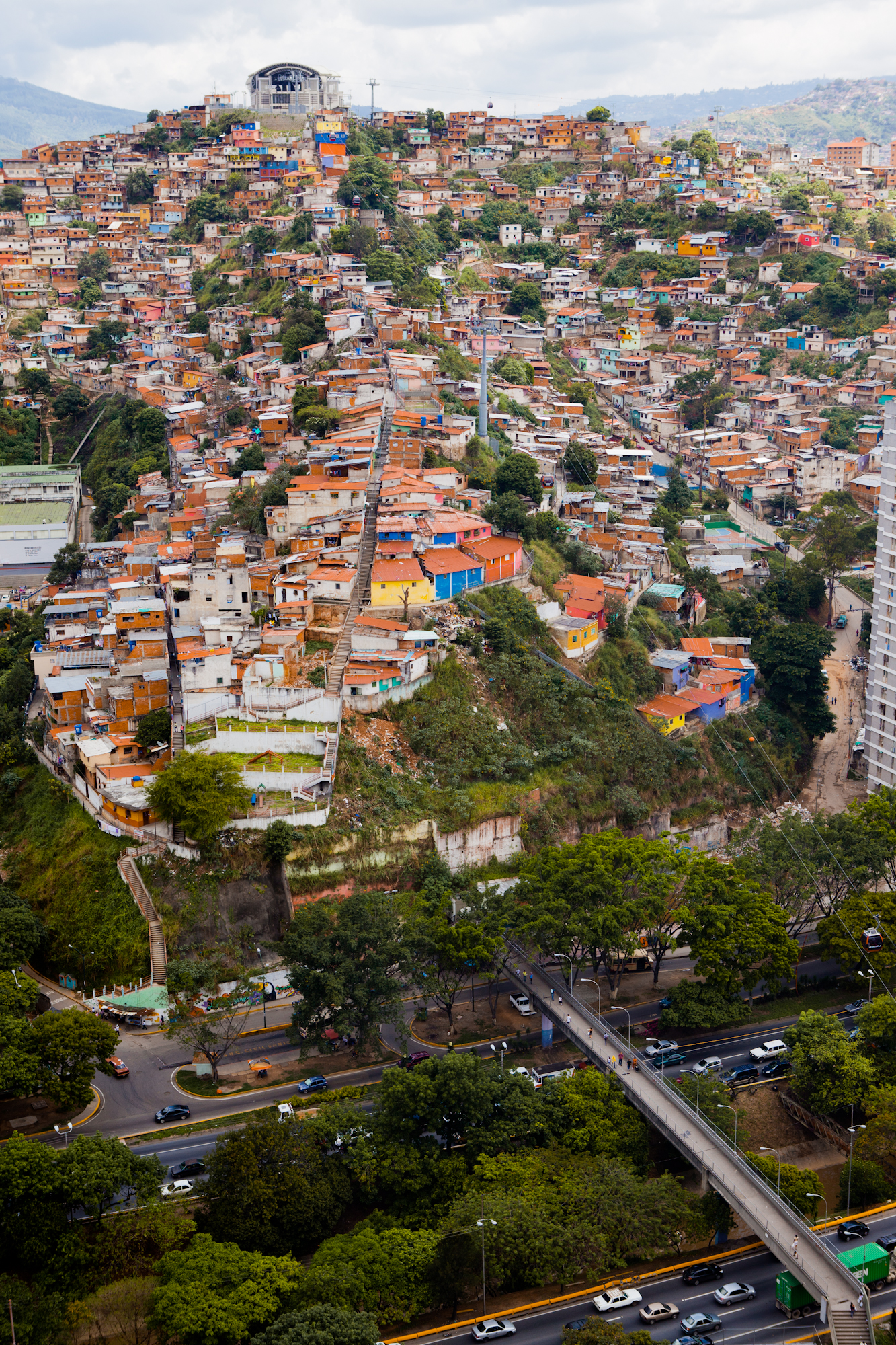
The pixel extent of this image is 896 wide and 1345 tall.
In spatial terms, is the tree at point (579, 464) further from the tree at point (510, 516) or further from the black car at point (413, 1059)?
the black car at point (413, 1059)

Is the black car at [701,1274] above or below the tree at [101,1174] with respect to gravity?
below

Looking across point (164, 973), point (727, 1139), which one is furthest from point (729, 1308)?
point (164, 973)

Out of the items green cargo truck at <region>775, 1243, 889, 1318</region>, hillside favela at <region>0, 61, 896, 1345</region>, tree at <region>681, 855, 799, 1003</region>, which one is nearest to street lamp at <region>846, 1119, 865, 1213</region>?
hillside favela at <region>0, 61, 896, 1345</region>

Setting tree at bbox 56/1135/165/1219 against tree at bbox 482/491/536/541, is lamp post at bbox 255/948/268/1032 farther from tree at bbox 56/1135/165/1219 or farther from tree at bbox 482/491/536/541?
tree at bbox 482/491/536/541

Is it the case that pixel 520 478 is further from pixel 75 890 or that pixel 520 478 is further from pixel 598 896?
pixel 75 890

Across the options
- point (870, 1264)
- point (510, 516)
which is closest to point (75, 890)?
point (510, 516)

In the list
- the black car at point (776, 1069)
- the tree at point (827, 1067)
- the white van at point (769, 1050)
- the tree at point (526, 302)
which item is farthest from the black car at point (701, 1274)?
the tree at point (526, 302)

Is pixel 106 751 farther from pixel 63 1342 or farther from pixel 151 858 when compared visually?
pixel 63 1342
